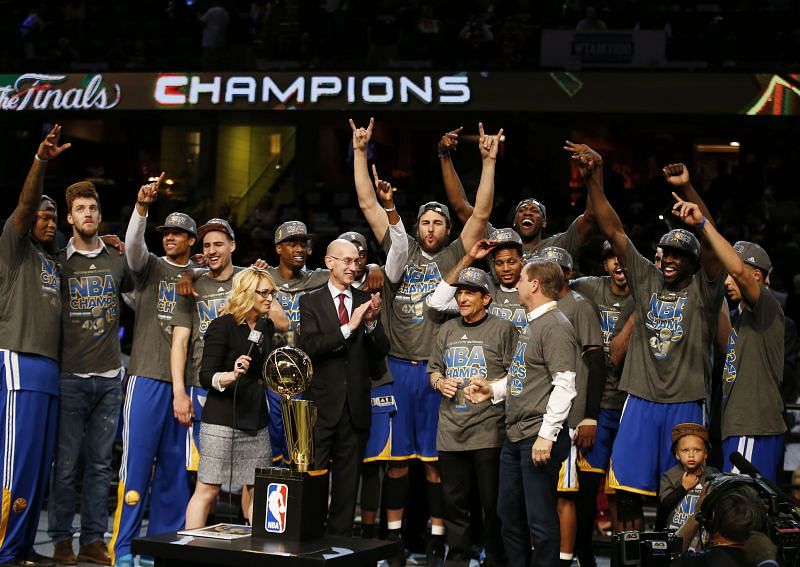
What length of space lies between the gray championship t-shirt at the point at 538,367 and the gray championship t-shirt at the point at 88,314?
2.43m

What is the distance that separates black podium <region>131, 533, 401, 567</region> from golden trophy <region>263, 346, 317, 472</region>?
16.8 inches

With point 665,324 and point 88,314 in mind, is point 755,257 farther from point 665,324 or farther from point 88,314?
point 88,314

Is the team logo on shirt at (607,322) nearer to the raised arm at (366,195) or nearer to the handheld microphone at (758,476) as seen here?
the raised arm at (366,195)

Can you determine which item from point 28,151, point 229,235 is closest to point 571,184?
point 28,151

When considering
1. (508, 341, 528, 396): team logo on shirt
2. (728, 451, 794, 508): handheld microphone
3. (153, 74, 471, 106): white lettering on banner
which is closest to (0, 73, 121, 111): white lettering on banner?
(153, 74, 471, 106): white lettering on banner

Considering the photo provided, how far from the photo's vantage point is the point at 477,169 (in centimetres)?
1633

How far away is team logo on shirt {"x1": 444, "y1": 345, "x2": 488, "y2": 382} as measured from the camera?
5.98 m

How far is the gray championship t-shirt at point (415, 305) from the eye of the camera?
6535 mm

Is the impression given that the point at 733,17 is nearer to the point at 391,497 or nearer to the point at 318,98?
the point at 318,98

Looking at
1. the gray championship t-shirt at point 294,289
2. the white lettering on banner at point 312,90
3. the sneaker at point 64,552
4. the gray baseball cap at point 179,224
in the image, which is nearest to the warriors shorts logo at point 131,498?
the sneaker at point 64,552

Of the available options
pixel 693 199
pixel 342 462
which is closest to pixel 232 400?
pixel 342 462

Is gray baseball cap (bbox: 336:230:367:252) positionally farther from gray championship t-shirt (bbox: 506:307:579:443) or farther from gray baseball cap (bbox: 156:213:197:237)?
gray championship t-shirt (bbox: 506:307:579:443)

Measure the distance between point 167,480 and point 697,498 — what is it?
3020mm

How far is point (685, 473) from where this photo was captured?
5.67 meters
